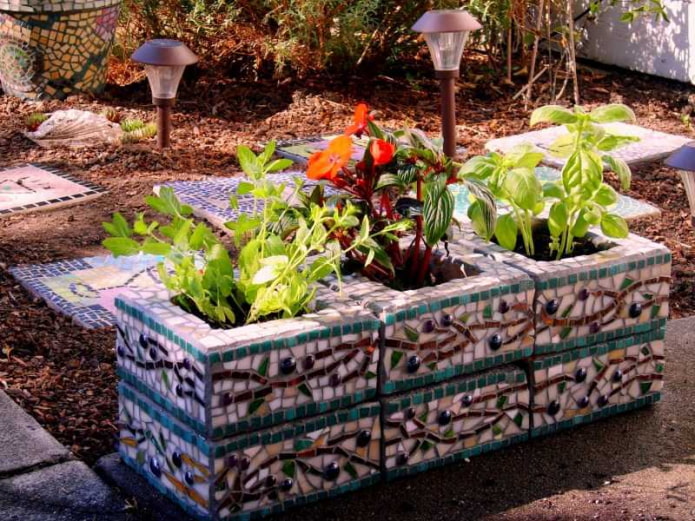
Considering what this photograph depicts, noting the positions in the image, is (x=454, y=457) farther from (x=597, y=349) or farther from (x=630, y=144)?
(x=630, y=144)

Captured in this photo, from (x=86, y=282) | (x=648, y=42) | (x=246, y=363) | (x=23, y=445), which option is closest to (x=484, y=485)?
(x=246, y=363)

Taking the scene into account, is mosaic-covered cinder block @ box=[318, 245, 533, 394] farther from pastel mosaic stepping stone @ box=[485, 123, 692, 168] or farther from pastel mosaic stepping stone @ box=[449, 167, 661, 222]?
pastel mosaic stepping stone @ box=[485, 123, 692, 168]

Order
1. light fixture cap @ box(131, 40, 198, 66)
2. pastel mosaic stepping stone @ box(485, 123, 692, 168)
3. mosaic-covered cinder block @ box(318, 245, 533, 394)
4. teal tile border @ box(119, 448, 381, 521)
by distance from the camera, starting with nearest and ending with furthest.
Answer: teal tile border @ box(119, 448, 381, 521) < mosaic-covered cinder block @ box(318, 245, 533, 394) < light fixture cap @ box(131, 40, 198, 66) < pastel mosaic stepping stone @ box(485, 123, 692, 168)

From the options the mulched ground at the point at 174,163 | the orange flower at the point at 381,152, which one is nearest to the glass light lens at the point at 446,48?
the mulched ground at the point at 174,163

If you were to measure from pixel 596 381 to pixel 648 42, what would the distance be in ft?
18.2

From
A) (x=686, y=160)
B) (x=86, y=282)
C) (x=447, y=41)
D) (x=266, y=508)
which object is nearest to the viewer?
(x=266, y=508)

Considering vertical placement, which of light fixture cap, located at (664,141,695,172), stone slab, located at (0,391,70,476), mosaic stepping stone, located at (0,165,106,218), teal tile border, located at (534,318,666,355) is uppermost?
light fixture cap, located at (664,141,695,172)

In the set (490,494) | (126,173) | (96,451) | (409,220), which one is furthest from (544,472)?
(126,173)

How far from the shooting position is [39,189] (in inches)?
242

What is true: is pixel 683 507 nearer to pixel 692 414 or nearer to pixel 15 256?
pixel 692 414

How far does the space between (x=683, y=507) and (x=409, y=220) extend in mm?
1063

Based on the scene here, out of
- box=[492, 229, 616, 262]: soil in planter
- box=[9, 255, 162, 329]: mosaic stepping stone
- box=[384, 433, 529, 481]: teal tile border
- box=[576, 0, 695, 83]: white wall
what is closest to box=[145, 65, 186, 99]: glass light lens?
box=[9, 255, 162, 329]: mosaic stepping stone

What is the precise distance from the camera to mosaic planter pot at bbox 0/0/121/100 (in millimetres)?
7750

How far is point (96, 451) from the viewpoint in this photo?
11.6 ft
